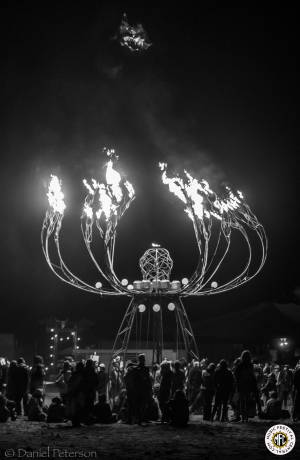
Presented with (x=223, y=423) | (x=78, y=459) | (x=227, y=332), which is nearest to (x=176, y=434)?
(x=223, y=423)

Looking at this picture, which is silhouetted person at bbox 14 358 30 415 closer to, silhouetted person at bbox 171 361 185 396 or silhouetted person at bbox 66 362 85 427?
silhouetted person at bbox 66 362 85 427

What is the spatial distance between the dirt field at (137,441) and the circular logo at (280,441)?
120 millimetres

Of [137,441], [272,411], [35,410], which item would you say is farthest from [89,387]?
[272,411]

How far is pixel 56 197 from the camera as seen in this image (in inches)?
810

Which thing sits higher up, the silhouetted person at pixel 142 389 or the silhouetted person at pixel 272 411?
the silhouetted person at pixel 142 389

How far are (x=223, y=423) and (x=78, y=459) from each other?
6233 millimetres

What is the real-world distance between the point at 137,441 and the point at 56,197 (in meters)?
11.3

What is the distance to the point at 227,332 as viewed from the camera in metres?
37.9

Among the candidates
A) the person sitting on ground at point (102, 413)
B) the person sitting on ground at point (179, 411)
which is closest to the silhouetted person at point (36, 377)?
the person sitting on ground at point (102, 413)

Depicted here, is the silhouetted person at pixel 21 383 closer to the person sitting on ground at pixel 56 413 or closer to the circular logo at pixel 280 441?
the person sitting on ground at pixel 56 413

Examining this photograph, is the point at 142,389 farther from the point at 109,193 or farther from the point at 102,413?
the point at 109,193

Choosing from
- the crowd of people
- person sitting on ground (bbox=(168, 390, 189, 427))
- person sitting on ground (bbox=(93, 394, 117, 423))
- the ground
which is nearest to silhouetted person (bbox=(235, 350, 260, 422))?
the crowd of people

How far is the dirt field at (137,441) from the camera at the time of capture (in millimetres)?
9430

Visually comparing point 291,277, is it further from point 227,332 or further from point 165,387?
point 165,387
